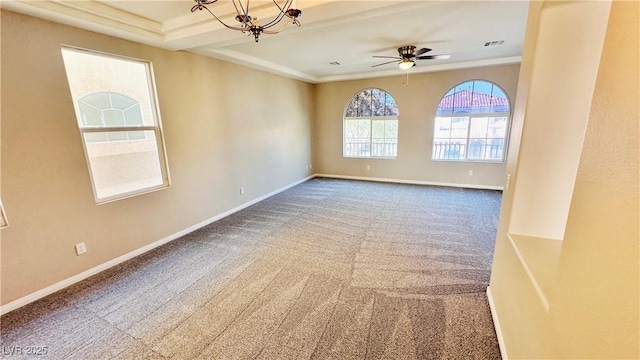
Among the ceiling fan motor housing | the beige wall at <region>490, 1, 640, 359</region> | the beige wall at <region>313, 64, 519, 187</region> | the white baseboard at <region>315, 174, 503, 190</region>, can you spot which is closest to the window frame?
the ceiling fan motor housing

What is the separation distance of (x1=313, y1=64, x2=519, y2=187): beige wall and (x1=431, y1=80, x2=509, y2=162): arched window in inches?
6.1

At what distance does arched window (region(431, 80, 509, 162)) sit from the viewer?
5.42 meters

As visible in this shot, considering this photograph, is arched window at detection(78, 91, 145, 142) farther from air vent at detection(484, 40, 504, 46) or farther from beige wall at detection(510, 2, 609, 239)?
air vent at detection(484, 40, 504, 46)

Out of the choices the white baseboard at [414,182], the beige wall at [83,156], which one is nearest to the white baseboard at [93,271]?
the beige wall at [83,156]

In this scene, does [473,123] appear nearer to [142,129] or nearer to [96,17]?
[142,129]

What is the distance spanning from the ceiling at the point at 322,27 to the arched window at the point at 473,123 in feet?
2.40

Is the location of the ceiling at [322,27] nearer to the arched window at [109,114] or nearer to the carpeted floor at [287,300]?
the arched window at [109,114]

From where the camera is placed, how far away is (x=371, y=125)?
6.67 meters

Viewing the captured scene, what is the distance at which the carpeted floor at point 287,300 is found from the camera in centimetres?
183

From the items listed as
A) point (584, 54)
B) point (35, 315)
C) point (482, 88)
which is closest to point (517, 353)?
point (584, 54)

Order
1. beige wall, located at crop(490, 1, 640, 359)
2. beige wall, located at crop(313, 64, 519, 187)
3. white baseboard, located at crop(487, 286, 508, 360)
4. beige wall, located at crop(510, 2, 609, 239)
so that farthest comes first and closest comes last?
1. beige wall, located at crop(313, 64, 519, 187)
2. white baseboard, located at crop(487, 286, 508, 360)
3. beige wall, located at crop(510, 2, 609, 239)
4. beige wall, located at crop(490, 1, 640, 359)

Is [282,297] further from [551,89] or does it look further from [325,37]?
[325,37]

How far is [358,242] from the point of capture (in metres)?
3.38

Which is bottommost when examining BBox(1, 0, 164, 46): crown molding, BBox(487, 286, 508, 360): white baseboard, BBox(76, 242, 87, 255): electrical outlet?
BBox(487, 286, 508, 360): white baseboard
